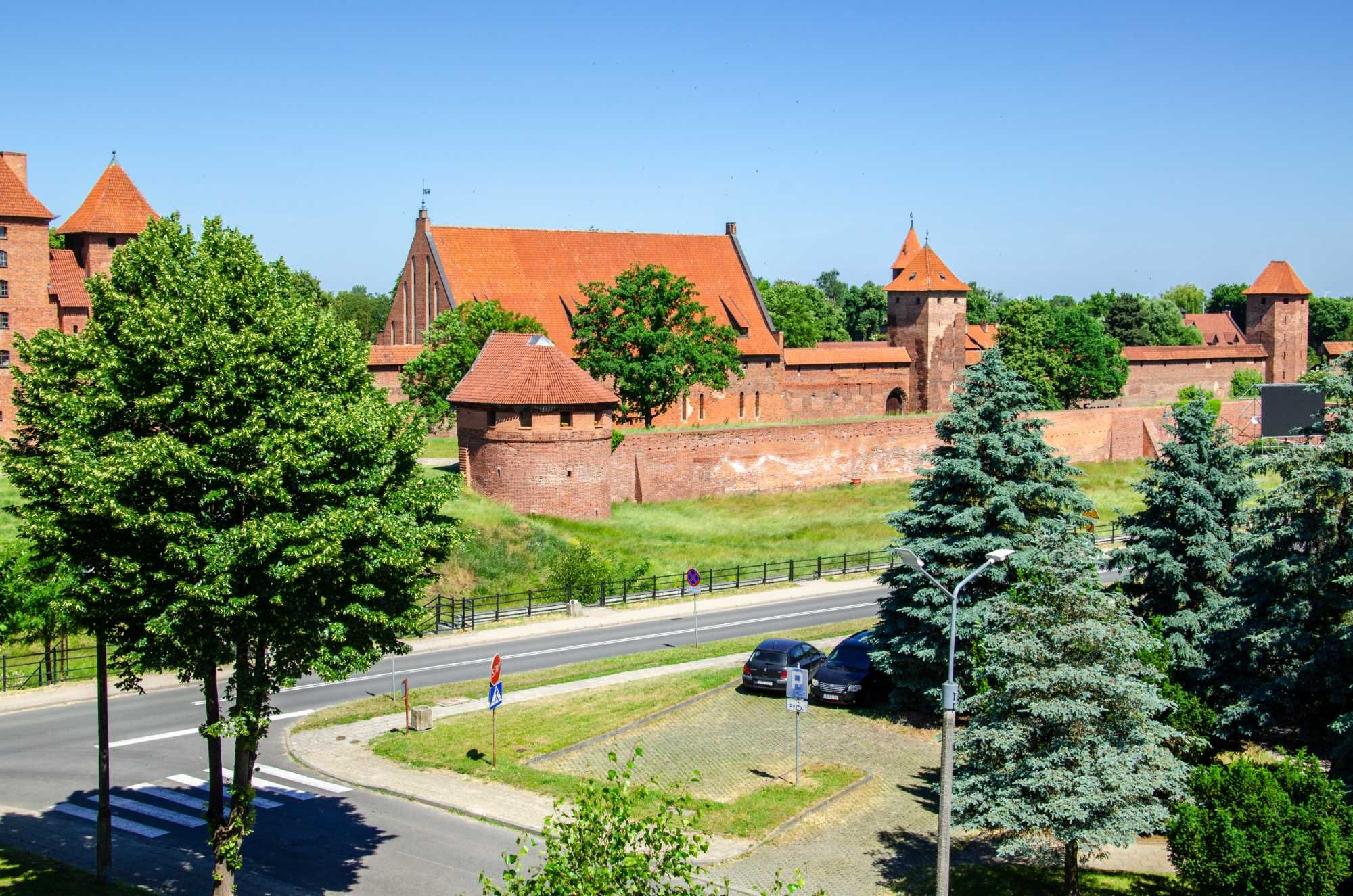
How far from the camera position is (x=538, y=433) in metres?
46.6

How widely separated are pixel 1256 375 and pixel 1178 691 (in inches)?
3359

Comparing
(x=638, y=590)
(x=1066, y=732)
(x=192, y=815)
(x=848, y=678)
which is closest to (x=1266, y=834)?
(x=1066, y=732)

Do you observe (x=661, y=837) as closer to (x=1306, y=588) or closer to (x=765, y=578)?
(x=1306, y=588)

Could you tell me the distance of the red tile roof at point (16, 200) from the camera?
51.3 meters

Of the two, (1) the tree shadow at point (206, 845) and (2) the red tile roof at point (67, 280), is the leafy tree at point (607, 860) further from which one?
(2) the red tile roof at point (67, 280)

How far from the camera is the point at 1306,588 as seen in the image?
62.2ft

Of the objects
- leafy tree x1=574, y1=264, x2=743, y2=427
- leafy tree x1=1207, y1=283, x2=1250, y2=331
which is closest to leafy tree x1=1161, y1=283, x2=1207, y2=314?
leafy tree x1=1207, y1=283, x2=1250, y2=331

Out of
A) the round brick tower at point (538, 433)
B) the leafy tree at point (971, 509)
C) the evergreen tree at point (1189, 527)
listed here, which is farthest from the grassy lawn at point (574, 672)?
the round brick tower at point (538, 433)

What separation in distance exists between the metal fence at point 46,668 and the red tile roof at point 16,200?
2756 cm

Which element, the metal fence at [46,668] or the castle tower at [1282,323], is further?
the castle tower at [1282,323]

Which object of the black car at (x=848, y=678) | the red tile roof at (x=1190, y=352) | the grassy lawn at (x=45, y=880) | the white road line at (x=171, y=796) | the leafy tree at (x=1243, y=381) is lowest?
the white road line at (x=171, y=796)

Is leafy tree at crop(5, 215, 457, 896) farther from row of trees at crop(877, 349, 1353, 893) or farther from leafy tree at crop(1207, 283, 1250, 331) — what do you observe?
leafy tree at crop(1207, 283, 1250, 331)

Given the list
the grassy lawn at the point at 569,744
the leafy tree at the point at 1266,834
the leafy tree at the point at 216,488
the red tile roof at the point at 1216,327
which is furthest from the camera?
the red tile roof at the point at 1216,327

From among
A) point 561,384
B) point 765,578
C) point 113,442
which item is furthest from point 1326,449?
point 561,384
